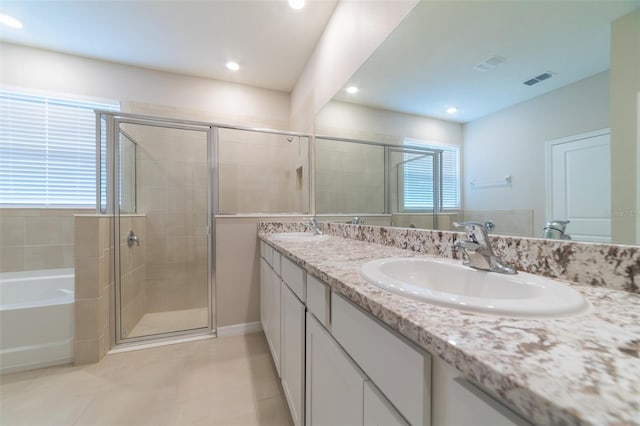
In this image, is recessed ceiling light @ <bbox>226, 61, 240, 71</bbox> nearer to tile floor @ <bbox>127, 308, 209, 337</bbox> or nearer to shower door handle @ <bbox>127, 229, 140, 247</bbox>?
shower door handle @ <bbox>127, 229, 140, 247</bbox>

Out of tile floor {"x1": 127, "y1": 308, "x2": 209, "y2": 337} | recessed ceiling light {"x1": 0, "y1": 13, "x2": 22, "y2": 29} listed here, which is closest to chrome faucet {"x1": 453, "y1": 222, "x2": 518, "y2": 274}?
tile floor {"x1": 127, "y1": 308, "x2": 209, "y2": 337}

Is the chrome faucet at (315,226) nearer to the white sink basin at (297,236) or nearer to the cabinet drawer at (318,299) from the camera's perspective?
the white sink basin at (297,236)

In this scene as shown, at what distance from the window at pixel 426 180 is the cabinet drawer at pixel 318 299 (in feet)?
2.05

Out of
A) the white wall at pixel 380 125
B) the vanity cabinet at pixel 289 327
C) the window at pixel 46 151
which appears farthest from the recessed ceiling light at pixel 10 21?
the vanity cabinet at pixel 289 327

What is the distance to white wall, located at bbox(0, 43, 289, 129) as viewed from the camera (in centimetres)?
219

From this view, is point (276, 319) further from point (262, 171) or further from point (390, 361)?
point (262, 171)

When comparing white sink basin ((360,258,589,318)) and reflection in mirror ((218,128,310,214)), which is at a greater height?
reflection in mirror ((218,128,310,214))

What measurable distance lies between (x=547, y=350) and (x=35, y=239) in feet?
Result: 11.1

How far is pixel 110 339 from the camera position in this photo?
1758 millimetres

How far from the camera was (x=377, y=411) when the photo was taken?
0.48 meters

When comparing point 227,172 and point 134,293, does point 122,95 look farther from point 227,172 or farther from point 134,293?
point 134,293

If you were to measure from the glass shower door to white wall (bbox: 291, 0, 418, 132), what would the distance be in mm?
1029

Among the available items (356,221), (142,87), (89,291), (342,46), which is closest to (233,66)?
(142,87)

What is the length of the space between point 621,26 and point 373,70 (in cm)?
104
